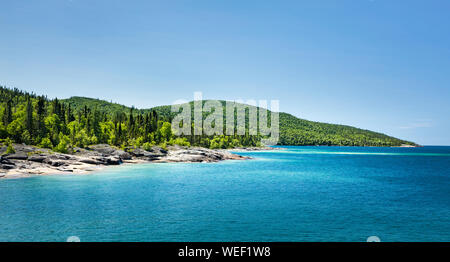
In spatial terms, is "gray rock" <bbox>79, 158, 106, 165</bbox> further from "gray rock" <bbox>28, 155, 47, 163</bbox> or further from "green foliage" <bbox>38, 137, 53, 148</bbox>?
"green foliage" <bbox>38, 137, 53, 148</bbox>

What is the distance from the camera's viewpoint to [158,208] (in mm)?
34719

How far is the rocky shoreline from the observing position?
60906 mm

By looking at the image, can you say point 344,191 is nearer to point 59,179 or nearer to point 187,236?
point 187,236

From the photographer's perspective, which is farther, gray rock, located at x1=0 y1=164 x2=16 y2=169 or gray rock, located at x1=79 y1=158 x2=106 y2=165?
gray rock, located at x1=79 y1=158 x2=106 y2=165

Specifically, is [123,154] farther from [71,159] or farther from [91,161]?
[71,159]

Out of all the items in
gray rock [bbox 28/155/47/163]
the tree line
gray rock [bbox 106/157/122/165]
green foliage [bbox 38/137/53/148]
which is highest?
the tree line

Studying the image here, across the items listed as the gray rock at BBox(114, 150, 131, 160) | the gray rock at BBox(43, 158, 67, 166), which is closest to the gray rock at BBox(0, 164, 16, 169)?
the gray rock at BBox(43, 158, 67, 166)

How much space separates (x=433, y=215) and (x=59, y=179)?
63736mm

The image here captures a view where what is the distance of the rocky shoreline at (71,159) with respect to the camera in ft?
200

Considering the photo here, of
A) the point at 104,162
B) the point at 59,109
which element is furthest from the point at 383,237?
the point at 59,109

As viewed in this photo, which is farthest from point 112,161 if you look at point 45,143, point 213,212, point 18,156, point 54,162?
point 213,212

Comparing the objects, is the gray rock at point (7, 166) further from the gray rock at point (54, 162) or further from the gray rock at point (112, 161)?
the gray rock at point (112, 161)

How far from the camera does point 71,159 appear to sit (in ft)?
243
